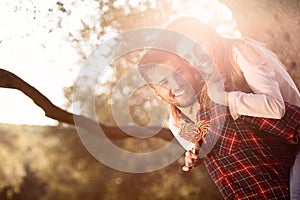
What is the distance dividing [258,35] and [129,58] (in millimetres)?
→ 872

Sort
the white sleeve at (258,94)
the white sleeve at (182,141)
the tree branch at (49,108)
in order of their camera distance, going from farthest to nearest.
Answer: the tree branch at (49,108), the white sleeve at (182,141), the white sleeve at (258,94)

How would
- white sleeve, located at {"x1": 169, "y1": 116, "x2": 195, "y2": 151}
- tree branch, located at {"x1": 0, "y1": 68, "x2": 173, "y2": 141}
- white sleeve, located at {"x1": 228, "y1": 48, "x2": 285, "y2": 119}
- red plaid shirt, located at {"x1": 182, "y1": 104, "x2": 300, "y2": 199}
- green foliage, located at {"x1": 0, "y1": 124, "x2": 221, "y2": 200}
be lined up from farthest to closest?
green foliage, located at {"x1": 0, "y1": 124, "x2": 221, "y2": 200}
tree branch, located at {"x1": 0, "y1": 68, "x2": 173, "y2": 141}
white sleeve, located at {"x1": 169, "y1": 116, "x2": 195, "y2": 151}
red plaid shirt, located at {"x1": 182, "y1": 104, "x2": 300, "y2": 199}
white sleeve, located at {"x1": 228, "y1": 48, "x2": 285, "y2": 119}

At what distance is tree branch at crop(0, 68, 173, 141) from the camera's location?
1.73 metres

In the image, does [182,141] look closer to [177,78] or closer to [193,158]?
→ [193,158]

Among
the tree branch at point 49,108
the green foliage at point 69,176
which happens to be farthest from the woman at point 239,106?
the green foliage at point 69,176

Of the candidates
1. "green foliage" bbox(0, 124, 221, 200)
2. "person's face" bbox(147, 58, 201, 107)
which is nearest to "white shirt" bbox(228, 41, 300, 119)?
"person's face" bbox(147, 58, 201, 107)

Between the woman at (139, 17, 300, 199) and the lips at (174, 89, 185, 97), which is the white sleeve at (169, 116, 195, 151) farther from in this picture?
the lips at (174, 89, 185, 97)

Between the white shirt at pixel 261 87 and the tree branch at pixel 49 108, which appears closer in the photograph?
the white shirt at pixel 261 87

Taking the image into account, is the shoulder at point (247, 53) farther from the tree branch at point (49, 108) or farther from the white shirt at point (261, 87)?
the tree branch at point (49, 108)

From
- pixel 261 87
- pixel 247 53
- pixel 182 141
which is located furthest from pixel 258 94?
pixel 182 141

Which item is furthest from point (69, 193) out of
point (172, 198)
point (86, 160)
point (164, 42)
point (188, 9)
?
point (164, 42)

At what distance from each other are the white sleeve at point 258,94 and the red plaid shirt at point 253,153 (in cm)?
8

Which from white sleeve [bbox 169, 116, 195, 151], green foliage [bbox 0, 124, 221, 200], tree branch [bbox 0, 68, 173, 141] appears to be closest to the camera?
white sleeve [bbox 169, 116, 195, 151]

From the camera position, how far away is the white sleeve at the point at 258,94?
100cm
